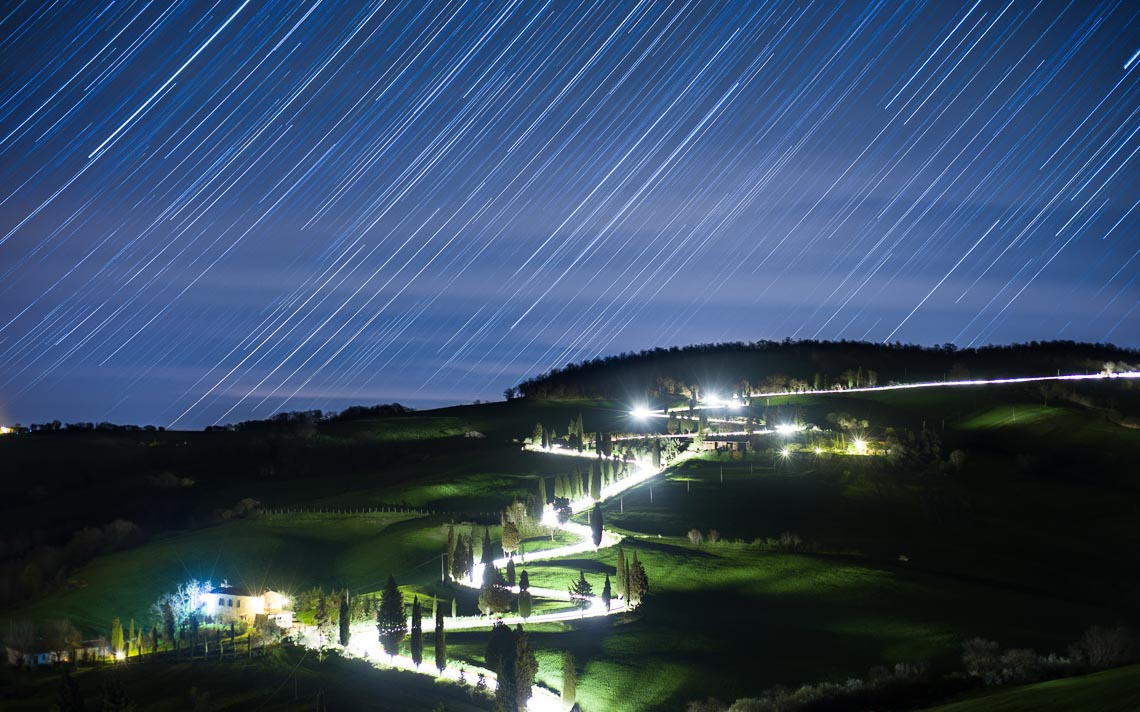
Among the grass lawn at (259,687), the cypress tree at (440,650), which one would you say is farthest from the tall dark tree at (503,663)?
the cypress tree at (440,650)

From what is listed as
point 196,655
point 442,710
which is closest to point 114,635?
point 196,655

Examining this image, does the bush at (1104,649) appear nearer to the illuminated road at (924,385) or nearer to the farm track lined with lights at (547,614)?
the farm track lined with lights at (547,614)

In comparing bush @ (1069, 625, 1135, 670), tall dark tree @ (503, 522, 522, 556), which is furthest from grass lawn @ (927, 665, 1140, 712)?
tall dark tree @ (503, 522, 522, 556)

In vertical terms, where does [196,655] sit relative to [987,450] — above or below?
below

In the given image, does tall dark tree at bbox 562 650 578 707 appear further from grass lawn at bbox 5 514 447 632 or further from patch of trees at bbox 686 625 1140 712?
grass lawn at bbox 5 514 447 632

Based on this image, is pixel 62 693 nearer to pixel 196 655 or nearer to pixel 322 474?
pixel 196 655

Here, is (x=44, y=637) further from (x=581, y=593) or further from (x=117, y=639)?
(x=581, y=593)

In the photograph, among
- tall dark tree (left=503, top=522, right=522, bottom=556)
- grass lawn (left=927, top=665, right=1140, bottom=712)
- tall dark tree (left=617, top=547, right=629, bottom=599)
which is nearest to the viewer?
grass lawn (left=927, top=665, right=1140, bottom=712)
